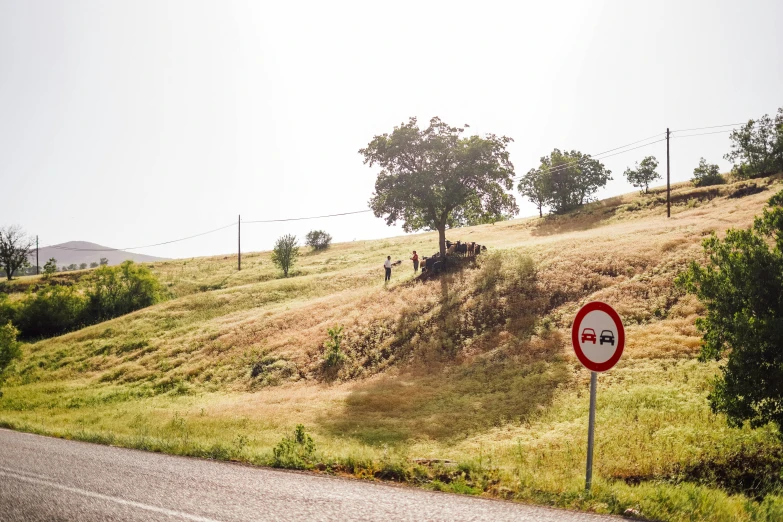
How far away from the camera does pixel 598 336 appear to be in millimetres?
7688

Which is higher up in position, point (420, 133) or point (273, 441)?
point (420, 133)

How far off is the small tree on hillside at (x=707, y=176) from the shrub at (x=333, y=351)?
74491 millimetres

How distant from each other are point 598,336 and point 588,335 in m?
0.16

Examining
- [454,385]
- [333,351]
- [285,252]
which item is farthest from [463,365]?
[285,252]

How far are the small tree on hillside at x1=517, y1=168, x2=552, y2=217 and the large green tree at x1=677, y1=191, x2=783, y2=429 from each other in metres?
81.0

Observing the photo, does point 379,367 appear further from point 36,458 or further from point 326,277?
point 326,277

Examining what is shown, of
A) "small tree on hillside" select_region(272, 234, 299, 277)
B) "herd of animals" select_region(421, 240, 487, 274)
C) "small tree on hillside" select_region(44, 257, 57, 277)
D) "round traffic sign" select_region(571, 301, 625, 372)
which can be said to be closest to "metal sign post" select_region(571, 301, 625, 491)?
"round traffic sign" select_region(571, 301, 625, 372)

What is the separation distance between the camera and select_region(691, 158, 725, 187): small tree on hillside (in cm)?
→ 7656

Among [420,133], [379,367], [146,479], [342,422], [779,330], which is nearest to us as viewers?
[146,479]

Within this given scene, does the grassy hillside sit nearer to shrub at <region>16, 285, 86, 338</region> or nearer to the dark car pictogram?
the dark car pictogram

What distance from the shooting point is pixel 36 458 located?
906 centimetres

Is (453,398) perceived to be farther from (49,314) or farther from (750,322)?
(49,314)

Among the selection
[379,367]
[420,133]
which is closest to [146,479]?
[379,367]

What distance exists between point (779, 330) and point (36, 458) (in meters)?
15.6
